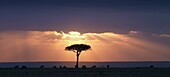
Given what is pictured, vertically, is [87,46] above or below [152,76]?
above

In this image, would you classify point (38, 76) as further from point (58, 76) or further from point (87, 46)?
point (87, 46)

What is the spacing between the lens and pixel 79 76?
7225 cm

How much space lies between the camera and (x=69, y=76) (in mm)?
72500

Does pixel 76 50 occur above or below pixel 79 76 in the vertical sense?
above

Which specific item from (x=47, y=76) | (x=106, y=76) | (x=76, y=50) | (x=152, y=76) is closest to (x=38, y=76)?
(x=47, y=76)

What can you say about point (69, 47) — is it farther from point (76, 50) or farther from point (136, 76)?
point (136, 76)

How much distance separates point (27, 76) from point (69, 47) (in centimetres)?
6416

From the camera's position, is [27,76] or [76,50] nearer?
[27,76]

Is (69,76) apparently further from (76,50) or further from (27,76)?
(76,50)

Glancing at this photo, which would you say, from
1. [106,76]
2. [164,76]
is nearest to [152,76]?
[164,76]

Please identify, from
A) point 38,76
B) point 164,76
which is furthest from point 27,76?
point 164,76

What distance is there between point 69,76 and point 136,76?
28.3 feet

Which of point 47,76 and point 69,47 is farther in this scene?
point 69,47

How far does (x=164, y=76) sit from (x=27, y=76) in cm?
1767
